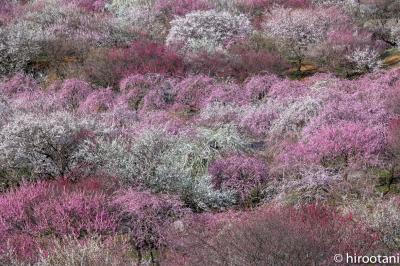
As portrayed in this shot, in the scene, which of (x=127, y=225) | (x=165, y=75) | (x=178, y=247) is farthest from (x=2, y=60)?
(x=178, y=247)

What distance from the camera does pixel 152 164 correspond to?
928 centimetres

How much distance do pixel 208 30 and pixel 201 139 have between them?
34.8 feet

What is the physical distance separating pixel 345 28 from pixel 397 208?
15.0 meters

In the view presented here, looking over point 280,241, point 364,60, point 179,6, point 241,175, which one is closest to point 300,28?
point 364,60

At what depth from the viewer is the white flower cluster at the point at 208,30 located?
20.7m

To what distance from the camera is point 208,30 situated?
69.1 feet

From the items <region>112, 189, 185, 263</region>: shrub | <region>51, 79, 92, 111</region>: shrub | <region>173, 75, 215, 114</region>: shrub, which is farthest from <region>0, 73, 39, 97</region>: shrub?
<region>112, 189, 185, 263</region>: shrub

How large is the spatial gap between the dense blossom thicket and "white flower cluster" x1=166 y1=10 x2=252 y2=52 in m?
0.08

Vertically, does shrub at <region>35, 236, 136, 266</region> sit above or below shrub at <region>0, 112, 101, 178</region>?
above

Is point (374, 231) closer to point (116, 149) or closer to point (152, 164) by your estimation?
point (152, 164)

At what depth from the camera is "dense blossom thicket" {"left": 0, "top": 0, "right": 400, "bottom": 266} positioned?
5.86m

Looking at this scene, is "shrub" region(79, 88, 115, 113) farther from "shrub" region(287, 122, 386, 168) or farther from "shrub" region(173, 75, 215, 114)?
A: "shrub" region(287, 122, 386, 168)

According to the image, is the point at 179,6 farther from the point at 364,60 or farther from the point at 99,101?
the point at 99,101

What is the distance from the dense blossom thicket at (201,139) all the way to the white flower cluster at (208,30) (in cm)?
8
